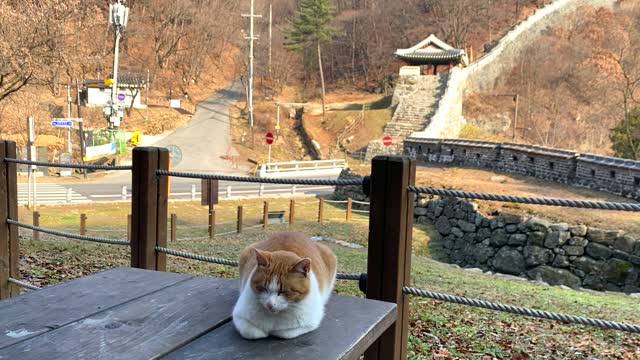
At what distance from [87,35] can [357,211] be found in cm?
2509

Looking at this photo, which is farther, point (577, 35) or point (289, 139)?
point (577, 35)

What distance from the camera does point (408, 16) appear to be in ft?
176

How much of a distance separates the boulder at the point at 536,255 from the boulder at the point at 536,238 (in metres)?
0.11

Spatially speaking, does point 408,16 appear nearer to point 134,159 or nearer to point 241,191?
point 241,191

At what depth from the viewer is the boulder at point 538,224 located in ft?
47.3

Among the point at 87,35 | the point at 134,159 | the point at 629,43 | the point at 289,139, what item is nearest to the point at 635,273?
the point at 134,159

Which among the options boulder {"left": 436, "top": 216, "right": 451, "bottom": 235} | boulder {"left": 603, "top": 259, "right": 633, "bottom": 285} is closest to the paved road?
boulder {"left": 436, "top": 216, "right": 451, "bottom": 235}

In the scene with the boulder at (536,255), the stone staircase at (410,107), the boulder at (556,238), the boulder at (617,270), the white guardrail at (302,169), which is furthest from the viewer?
the stone staircase at (410,107)

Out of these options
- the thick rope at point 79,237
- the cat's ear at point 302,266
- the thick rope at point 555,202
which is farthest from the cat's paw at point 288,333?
the thick rope at point 79,237

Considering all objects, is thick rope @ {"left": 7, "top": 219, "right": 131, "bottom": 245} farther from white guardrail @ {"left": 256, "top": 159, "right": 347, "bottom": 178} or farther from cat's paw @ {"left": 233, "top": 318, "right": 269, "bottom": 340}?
white guardrail @ {"left": 256, "top": 159, "right": 347, "bottom": 178}

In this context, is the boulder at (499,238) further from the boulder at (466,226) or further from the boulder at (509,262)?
the boulder at (466,226)

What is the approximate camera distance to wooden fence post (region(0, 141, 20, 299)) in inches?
165

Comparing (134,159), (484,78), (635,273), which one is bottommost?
(635,273)

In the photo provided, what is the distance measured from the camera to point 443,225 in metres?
17.7
